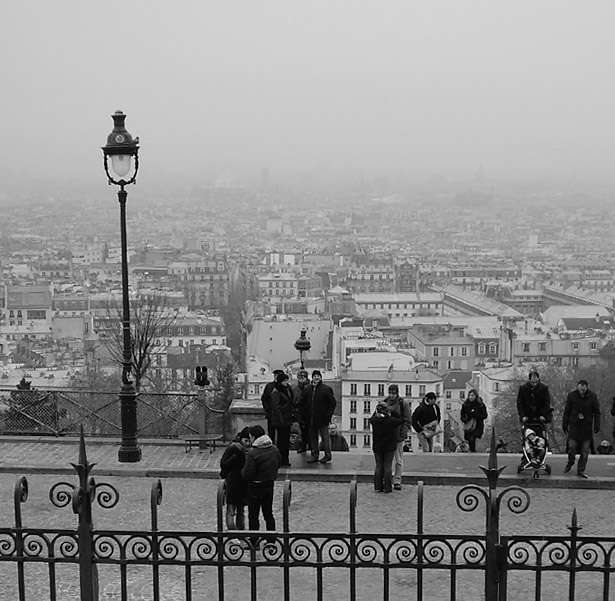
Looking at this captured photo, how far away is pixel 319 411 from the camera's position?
13.2m

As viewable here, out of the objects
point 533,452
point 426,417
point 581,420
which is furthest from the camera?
point 426,417

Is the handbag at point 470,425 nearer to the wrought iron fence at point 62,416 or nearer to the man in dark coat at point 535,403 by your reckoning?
the man in dark coat at point 535,403

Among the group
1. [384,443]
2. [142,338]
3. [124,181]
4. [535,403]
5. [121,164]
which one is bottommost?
[142,338]

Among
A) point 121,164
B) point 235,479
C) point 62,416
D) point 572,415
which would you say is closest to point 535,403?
point 572,415

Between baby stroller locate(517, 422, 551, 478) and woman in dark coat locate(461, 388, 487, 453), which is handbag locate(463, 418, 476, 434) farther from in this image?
baby stroller locate(517, 422, 551, 478)

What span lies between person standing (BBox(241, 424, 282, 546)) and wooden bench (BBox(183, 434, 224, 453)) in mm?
4305

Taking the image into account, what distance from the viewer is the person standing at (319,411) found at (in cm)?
1319

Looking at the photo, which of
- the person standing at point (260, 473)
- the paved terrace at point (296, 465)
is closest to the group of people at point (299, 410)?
the paved terrace at point (296, 465)

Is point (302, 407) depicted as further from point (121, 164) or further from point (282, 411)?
point (121, 164)

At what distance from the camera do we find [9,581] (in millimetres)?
9570

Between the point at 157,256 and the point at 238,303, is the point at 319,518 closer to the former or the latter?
the point at 238,303

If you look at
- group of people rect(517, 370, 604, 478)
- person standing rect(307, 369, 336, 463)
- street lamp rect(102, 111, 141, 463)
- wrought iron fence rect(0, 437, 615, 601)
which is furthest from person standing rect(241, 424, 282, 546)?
street lamp rect(102, 111, 141, 463)

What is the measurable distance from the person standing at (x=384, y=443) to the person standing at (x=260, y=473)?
2.37m

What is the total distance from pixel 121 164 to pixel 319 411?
3791mm
